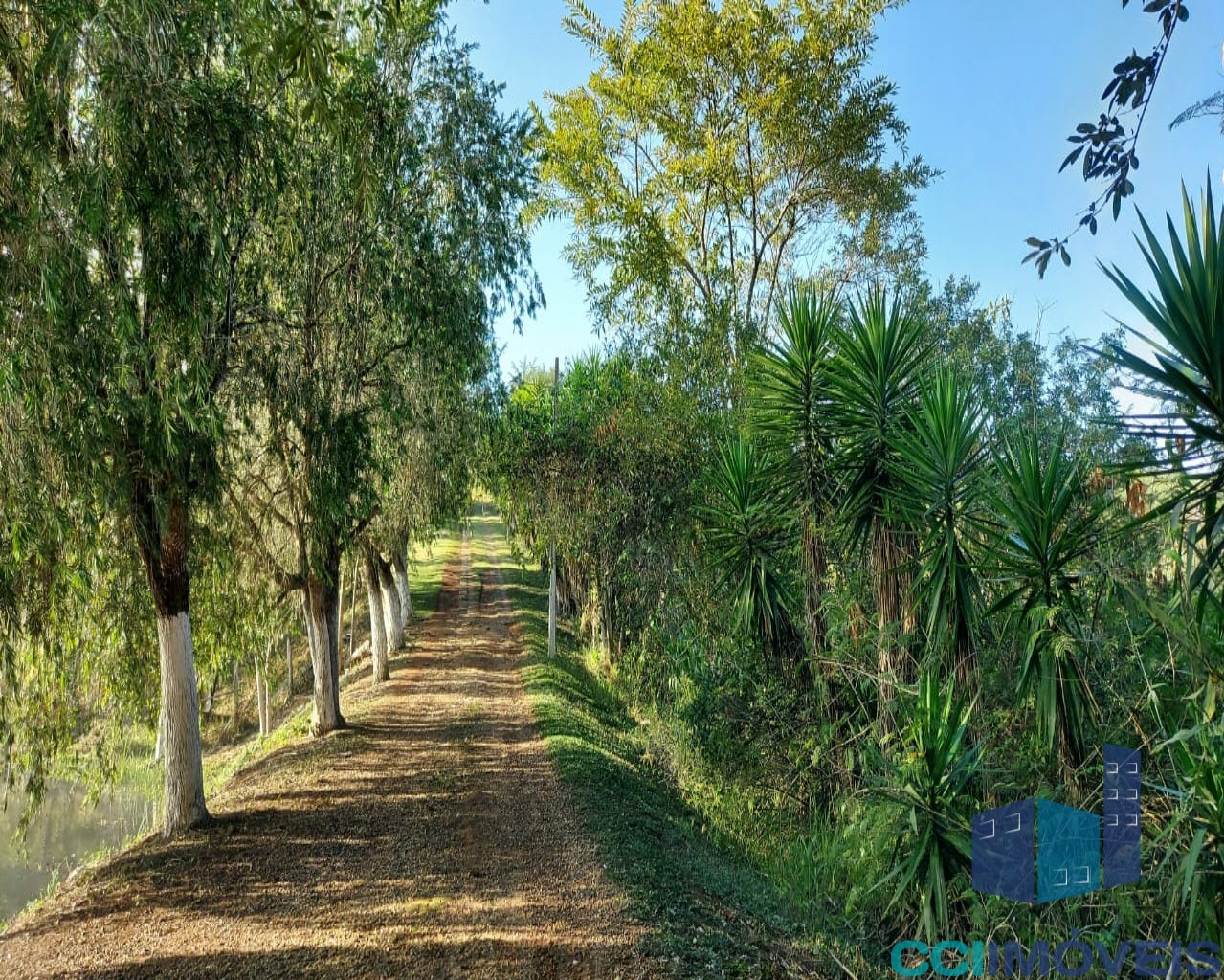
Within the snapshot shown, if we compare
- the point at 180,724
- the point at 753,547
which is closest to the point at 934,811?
the point at 753,547

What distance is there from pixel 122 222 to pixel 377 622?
45.6ft

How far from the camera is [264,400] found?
9336 millimetres

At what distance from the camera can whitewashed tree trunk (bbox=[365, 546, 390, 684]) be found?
18.6m

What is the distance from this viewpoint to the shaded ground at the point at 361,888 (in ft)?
20.0

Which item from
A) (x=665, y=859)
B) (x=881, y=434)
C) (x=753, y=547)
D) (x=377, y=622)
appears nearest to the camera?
(x=881, y=434)

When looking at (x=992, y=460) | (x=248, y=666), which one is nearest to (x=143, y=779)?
(x=248, y=666)

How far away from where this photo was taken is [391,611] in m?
23.1

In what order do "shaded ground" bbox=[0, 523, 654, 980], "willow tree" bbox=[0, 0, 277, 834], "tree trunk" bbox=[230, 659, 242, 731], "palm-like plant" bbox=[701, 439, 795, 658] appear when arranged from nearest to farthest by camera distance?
1. "willow tree" bbox=[0, 0, 277, 834]
2. "shaded ground" bbox=[0, 523, 654, 980]
3. "palm-like plant" bbox=[701, 439, 795, 658]
4. "tree trunk" bbox=[230, 659, 242, 731]

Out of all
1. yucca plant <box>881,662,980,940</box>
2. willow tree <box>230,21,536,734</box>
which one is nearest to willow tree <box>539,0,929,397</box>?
willow tree <box>230,21,536,734</box>

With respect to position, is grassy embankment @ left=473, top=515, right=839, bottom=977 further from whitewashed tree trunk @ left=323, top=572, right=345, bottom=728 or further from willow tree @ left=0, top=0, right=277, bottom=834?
willow tree @ left=0, top=0, right=277, bottom=834

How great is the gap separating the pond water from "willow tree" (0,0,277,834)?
32.5 feet

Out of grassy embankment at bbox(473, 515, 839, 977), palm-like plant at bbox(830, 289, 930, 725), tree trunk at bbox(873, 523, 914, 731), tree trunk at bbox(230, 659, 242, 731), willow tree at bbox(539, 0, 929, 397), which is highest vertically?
willow tree at bbox(539, 0, 929, 397)

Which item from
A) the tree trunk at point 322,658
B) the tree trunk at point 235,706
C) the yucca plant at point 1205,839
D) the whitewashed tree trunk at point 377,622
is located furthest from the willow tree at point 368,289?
the tree trunk at point 235,706

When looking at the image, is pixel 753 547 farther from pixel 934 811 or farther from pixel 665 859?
pixel 934 811
